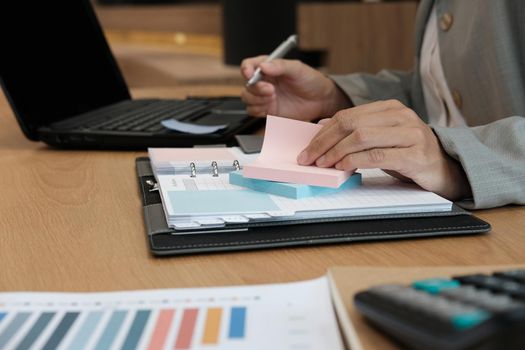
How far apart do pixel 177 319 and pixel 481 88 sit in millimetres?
717

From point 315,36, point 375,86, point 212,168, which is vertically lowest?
point 315,36

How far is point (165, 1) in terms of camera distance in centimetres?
607

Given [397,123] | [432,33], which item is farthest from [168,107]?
[397,123]

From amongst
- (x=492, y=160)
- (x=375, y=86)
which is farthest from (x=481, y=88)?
(x=492, y=160)

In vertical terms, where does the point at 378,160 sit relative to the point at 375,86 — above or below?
above

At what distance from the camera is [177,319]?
0.42m

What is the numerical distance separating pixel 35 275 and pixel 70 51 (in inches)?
28.9

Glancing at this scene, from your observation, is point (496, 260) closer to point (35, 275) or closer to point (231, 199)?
point (231, 199)

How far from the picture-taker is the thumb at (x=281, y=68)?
106 centimetres

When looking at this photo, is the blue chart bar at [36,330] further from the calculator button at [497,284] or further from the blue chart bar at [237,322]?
the calculator button at [497,284]

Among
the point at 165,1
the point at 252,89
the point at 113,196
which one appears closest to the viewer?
the point at 113,196

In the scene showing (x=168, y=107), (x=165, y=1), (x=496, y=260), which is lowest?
(x=165, y=1)

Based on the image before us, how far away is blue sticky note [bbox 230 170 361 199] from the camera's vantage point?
628 millimetres

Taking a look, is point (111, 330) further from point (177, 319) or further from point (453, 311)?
point (453, 311)
